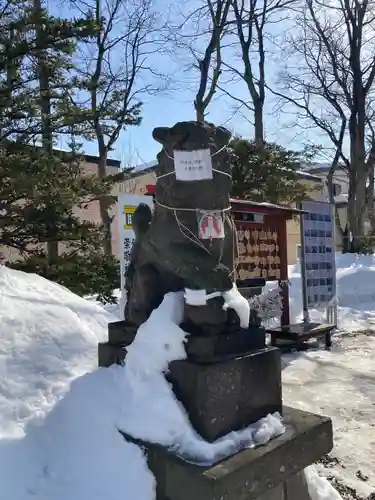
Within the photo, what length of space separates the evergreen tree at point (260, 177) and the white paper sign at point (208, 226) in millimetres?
8961

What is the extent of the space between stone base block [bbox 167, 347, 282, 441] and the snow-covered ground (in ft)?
0.19

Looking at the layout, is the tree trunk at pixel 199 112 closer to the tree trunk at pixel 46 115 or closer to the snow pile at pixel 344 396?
the tree trunk at pixel 46 115

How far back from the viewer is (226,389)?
1.93 metres

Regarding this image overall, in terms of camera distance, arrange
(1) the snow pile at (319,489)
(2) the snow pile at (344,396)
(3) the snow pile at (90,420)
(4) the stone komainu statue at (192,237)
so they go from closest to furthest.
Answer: (3) the snow pile at (90,420) → (4) the stone komainu statue at (192,237) → (1) the snow pile at (319,489) → (2) the snow pile at (344,396)

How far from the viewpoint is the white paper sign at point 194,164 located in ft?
6.75

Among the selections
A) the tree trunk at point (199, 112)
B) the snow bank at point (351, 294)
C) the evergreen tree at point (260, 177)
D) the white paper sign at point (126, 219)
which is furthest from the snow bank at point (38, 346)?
the tree trunk at point (199, 112)

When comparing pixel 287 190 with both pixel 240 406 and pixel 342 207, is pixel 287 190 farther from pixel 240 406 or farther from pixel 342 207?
pixel 342 207

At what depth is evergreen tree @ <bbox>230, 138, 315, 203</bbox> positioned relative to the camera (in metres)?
11.1

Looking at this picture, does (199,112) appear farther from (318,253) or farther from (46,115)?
(318,253)

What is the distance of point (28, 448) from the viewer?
1.89 metres

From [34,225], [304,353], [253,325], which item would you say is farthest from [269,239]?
[253,325]

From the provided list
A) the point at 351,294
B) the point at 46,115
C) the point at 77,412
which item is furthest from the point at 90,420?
the point at 351,294

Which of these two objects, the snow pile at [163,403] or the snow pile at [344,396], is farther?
the snow pile at [344,396]

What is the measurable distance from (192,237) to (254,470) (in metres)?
1.03
